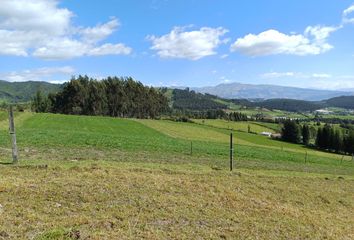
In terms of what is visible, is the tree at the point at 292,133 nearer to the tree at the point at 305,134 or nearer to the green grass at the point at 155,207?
the tree at the point at 305,134

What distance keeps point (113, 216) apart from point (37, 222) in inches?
75.4

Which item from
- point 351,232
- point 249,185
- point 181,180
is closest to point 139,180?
point 181,180

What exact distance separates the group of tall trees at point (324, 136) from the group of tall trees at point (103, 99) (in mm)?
49833

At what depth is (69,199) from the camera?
10.6m

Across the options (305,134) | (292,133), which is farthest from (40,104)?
(305,134)

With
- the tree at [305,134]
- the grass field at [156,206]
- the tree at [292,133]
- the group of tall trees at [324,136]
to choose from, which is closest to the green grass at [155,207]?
the grass field at [156,206]

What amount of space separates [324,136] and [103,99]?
241ft

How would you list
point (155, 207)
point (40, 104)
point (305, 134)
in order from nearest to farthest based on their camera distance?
point (155, 207) < point (305, 134) < point (40, 104)

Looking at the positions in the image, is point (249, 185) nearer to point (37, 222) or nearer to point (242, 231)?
point (242, 231)

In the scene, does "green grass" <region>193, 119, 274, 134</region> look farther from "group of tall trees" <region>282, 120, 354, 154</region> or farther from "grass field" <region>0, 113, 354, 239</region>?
"grass field" <region>0, 113, 354, 239</region>

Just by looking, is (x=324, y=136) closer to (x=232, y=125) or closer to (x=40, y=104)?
(x=232, y=125)

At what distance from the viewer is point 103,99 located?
12194cm

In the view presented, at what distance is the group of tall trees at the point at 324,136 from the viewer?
357 feet

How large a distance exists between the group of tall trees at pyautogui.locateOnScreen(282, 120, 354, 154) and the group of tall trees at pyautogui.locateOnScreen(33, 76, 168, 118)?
163ft
